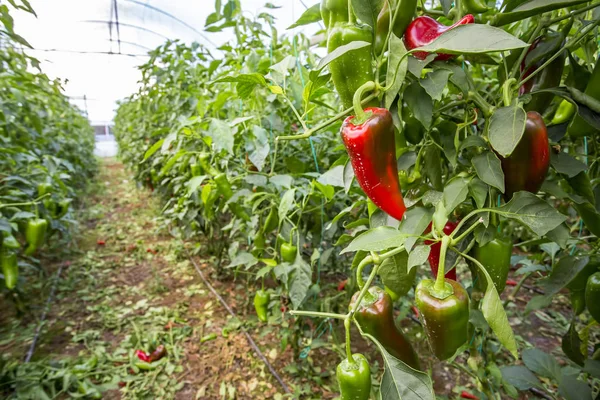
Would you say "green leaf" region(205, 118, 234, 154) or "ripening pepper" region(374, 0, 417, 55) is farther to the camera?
"green leaf" region(205, 118, 234, 154)

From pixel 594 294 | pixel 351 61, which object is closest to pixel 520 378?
pixel 594 294

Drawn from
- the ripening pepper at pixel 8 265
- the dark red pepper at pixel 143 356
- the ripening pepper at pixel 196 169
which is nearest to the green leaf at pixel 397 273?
the ripening pepper at pixel 196 169

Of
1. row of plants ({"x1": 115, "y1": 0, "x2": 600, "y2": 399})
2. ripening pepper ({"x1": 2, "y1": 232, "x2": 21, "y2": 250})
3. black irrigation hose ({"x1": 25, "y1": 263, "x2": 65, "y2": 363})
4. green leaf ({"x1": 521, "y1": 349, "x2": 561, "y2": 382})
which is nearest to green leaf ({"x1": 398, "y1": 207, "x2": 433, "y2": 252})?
row of plants ({"x1": 115, "y1": 0, "x2": 600, "y2": 399})

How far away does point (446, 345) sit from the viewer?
46 cm

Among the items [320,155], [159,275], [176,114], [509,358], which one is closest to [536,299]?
[320,155]

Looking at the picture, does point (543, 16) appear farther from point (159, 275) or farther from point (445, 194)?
point (159, 275)

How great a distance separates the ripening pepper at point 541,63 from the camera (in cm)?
51

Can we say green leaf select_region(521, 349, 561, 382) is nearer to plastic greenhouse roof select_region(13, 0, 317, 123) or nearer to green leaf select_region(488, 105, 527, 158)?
green leaf select_region(488, 105, 527, 158)

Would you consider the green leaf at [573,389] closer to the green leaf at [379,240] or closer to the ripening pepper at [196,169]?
the green leaf at [379,240]

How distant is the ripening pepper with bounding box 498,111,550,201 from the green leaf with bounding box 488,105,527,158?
0.04m

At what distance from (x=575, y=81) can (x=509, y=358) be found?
1.48 m

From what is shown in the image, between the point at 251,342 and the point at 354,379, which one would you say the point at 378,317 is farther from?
the point at 251,342

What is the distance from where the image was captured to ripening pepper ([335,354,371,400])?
468 millimetres

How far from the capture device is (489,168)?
0.46 m
